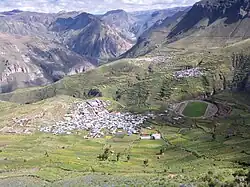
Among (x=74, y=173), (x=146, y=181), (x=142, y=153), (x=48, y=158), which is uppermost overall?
(x=146, y=181)

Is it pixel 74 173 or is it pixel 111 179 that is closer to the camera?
pixel 111 179

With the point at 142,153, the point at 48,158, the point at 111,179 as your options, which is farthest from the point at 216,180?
the point at 142,153

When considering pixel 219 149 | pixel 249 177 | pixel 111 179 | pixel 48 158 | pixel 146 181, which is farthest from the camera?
pixel 219 149

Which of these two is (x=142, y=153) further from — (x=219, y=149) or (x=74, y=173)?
(x=74, y=173)

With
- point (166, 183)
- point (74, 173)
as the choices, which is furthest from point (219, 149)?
point (166, 183)

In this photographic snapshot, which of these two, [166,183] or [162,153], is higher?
[166,183]

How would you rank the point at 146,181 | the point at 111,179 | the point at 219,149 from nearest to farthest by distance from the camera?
the point at 146,181, the point at 111,179, the point at 219,149

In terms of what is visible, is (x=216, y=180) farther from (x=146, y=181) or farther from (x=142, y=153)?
(x=142, y=153)

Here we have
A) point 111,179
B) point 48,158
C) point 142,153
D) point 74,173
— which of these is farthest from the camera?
point 142,153

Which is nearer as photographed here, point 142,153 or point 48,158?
point 48,158
